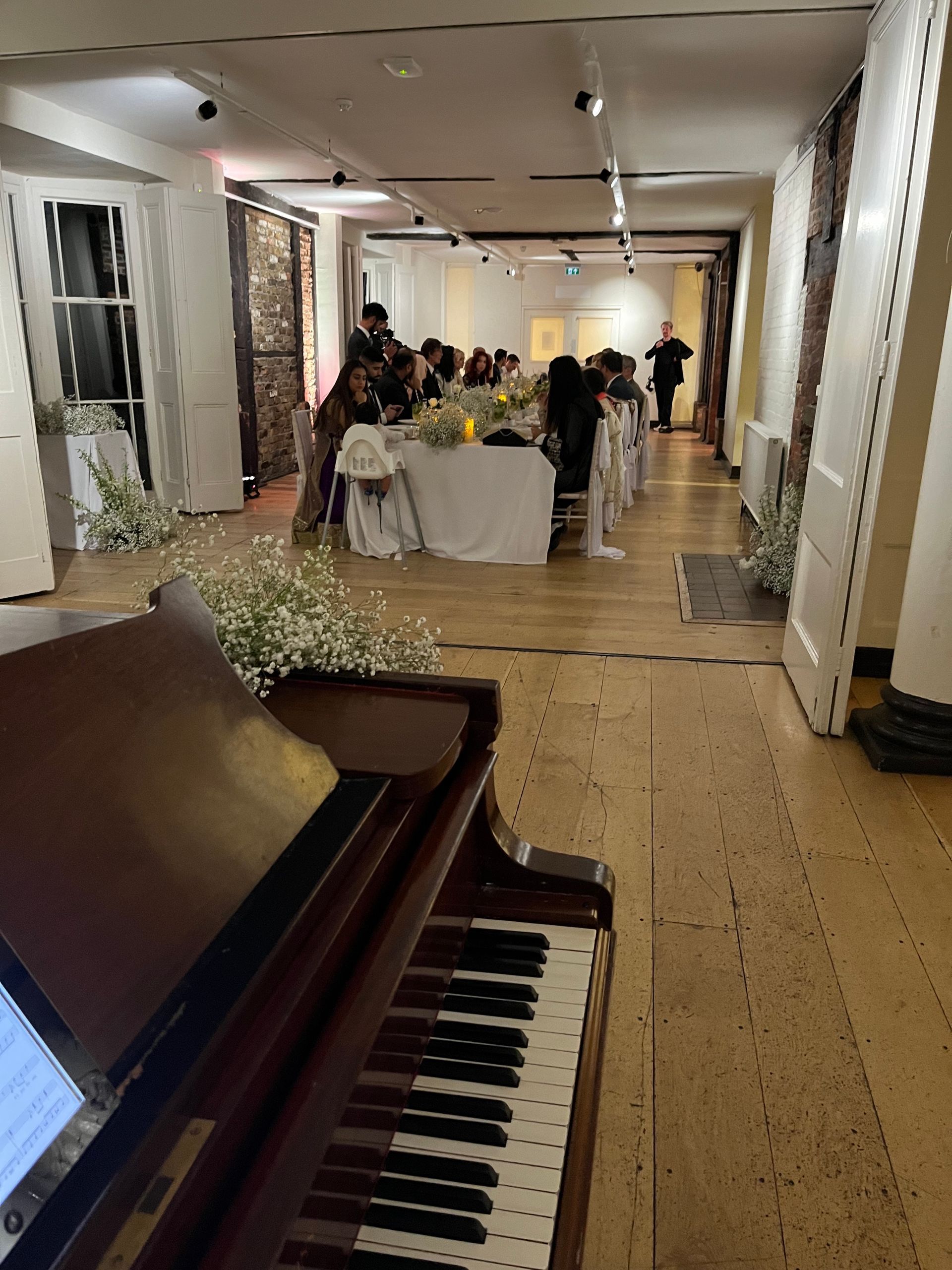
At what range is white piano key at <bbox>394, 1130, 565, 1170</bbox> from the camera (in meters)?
0.97

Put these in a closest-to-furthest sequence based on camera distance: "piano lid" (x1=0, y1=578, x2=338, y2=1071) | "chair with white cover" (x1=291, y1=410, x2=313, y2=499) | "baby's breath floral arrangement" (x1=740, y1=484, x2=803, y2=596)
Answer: "piano lid" (x1=0, y1=578, x2=338, y2=1071) → "baby's breath floral arrangement" (x1=740, y1=484, x2=803, y2=596) → "chair with white cover" (x1=291, y1=410, x2=313, y2=499)

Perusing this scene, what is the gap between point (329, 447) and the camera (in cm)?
648

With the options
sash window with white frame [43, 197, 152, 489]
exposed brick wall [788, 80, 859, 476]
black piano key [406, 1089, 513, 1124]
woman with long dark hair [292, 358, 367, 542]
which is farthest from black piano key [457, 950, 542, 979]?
sash window with white frame [43, 197, 152, 489]

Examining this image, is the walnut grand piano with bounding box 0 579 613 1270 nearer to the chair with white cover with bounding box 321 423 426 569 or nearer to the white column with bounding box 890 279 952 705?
the white column with bounding box 890 279 952 705

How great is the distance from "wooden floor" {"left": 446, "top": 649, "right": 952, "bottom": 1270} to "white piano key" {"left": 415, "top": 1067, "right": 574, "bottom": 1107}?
548 millimetres

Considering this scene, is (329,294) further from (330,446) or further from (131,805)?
(131,805)

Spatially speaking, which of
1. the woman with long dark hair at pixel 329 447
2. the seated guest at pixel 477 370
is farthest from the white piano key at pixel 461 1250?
the seated guest at pixel 477 370

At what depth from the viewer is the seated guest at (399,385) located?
22.7 ft

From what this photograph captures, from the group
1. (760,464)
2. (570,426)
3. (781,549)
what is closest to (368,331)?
(570,426)

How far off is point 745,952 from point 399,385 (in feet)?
18.5

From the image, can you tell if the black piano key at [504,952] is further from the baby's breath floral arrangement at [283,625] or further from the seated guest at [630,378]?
the seated guest at [630,378]

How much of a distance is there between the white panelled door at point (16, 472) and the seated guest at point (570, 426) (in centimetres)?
315

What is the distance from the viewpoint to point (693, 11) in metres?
3.74

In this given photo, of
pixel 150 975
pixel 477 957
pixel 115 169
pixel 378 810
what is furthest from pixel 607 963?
pixel 115 169
